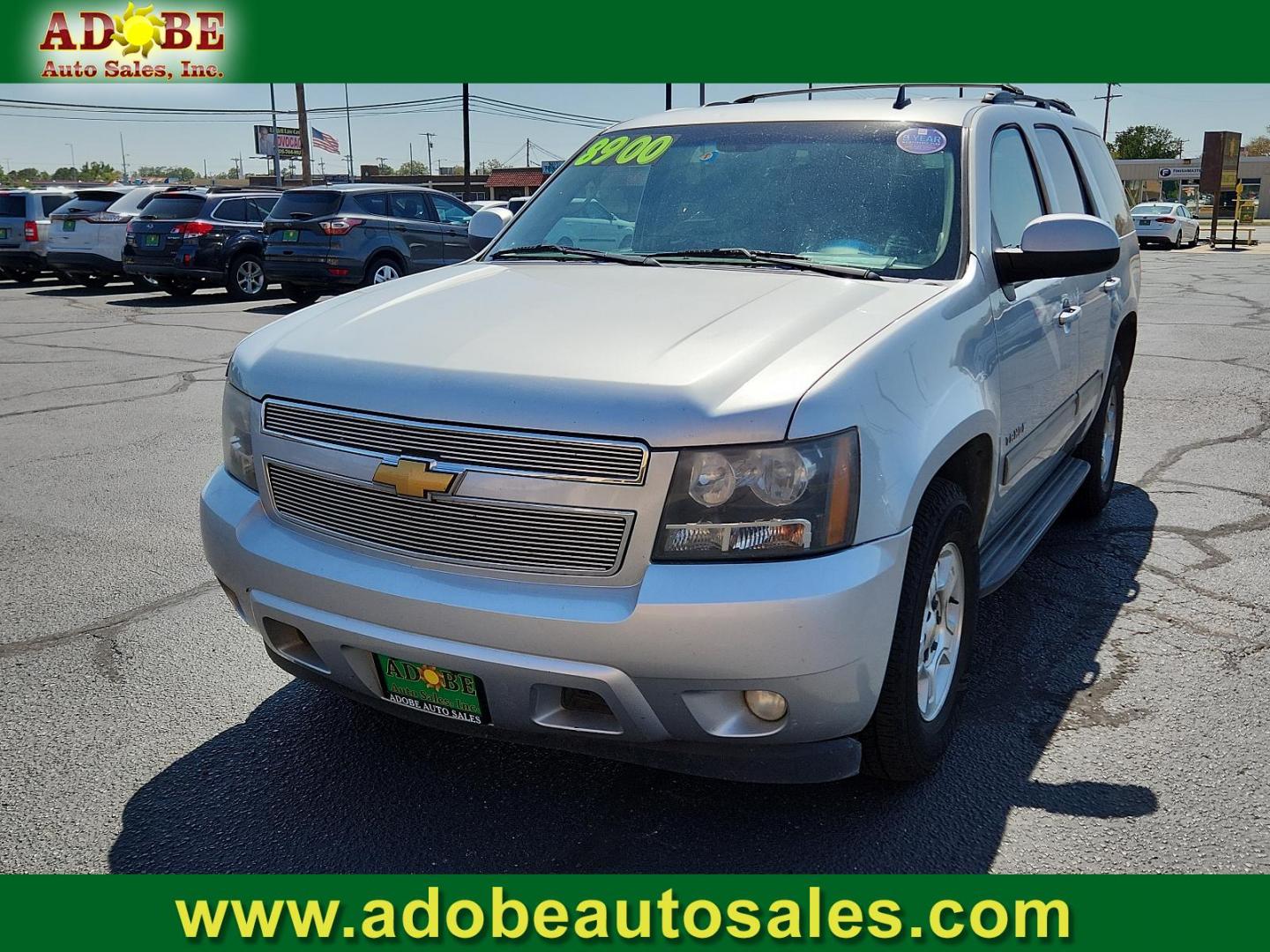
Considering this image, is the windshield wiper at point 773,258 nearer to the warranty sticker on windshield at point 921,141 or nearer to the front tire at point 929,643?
the warranty sticker on windshield at point 921,141

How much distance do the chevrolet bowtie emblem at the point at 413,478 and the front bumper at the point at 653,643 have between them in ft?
0.65

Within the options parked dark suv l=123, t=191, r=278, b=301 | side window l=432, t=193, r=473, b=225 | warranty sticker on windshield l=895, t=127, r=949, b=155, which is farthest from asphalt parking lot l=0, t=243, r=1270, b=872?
parked dark suv l=123, t=191, r=278, b=301

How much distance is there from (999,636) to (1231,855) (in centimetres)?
146

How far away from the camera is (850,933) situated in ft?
8.62

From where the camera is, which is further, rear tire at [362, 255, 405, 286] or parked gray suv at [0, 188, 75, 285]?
parked gray suv at [0, 188, 75, 285]

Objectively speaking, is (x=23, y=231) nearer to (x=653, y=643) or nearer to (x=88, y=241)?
(x=88, y=241)

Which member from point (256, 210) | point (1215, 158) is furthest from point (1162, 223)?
point (256, 210)

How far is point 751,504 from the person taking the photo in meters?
2.59

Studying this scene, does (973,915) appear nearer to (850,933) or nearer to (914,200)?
(850,933)

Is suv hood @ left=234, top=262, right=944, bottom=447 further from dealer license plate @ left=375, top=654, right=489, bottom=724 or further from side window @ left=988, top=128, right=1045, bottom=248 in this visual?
side window @ left=988, top=128, right=1045, bottom=248

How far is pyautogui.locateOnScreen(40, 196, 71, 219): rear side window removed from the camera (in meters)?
22.4

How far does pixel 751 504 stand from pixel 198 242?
17.1 m

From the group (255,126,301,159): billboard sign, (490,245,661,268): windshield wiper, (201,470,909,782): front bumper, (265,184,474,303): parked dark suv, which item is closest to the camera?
(201,470,909,782): front bumper

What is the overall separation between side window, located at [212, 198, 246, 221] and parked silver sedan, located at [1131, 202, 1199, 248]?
28945 millimetres
